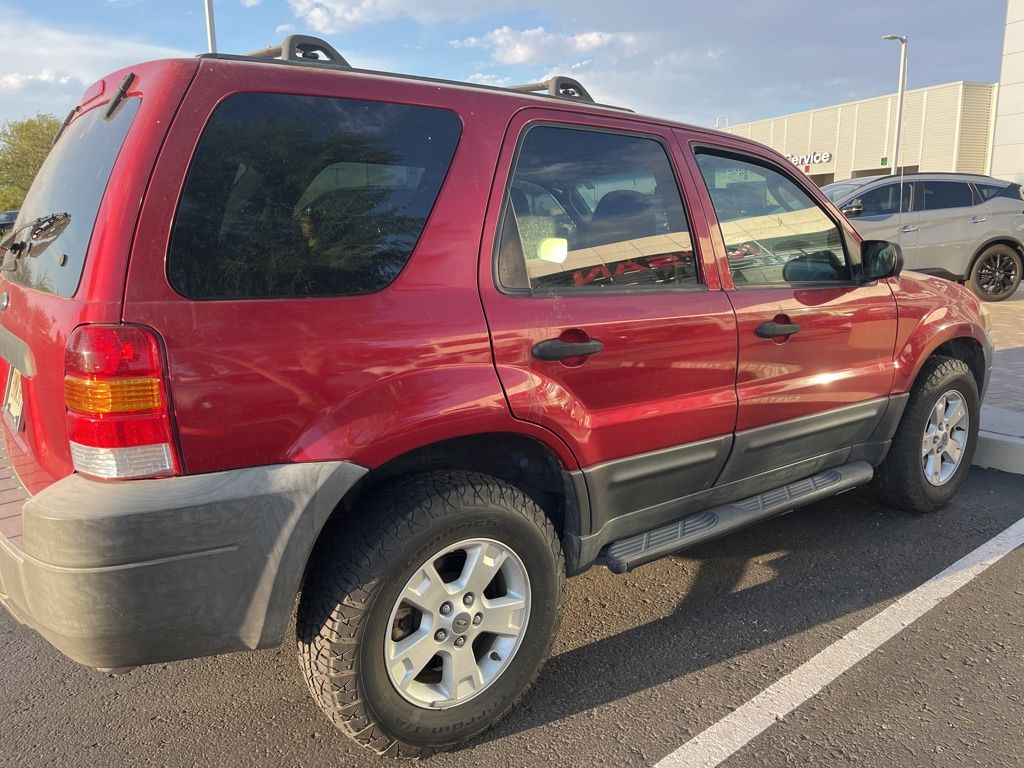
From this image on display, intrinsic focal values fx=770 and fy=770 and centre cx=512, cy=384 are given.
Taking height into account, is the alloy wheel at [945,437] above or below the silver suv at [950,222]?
below

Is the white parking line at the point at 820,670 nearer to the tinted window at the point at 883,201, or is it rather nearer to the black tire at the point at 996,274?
the tinted window at the point at 883,201

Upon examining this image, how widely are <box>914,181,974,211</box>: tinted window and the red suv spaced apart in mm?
8932

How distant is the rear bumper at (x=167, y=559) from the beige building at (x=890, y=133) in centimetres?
3694

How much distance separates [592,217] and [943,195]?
9956 millimetres

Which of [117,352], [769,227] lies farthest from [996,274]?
[117,352]

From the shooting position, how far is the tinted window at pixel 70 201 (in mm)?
1917

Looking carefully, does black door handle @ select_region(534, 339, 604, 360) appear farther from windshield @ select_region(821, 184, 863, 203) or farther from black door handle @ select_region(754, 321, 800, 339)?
windshield @ select_region(821, 184, 863, 203)

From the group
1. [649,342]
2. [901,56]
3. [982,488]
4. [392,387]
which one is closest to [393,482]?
[392,387]

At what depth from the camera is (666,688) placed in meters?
2.59

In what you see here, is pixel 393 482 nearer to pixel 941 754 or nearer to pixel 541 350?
pixel 541 350

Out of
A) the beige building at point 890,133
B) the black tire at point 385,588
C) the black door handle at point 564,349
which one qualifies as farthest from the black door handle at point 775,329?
the beige building at point 890,133

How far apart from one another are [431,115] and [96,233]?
960mm

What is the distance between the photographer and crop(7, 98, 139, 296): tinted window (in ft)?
6.29

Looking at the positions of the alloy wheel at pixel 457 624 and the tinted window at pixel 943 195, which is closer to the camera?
the alloy wheel at pixel 457 624
